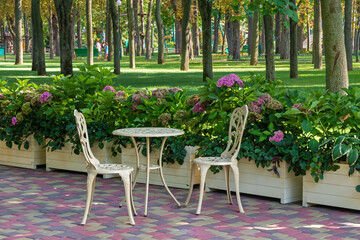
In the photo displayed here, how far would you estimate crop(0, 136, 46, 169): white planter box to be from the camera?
922 cm

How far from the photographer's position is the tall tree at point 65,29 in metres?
19.3

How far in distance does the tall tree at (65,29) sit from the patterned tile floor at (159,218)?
40.3 feet

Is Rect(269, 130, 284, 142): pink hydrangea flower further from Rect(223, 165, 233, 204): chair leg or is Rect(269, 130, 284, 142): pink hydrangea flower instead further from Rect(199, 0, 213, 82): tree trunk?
Rect(199, 0, 213, 82): tree trunk

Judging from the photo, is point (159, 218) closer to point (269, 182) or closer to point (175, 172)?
point (269, 182)

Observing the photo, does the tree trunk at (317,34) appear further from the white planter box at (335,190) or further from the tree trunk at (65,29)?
the white planter box at (335,190)

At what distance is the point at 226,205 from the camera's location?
6.87 m

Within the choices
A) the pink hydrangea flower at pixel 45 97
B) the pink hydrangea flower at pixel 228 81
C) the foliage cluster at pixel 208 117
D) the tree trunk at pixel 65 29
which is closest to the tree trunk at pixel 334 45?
the foliage cluster at pixel 208 117

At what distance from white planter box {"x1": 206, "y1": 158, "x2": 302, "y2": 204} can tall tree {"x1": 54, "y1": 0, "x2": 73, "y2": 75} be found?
13.3 metres

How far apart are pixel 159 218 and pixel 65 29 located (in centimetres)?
1435

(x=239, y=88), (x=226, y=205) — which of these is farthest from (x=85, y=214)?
(x=239, y=88)

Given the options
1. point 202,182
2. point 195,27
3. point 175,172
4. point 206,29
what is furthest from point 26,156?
point 195,27

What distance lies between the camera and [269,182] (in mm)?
6973

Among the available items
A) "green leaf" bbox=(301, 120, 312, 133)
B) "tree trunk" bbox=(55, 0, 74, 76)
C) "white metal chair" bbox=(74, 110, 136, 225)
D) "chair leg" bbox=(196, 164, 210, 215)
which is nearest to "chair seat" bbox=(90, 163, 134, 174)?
"white metal chair" bbox=(74, 110, 136, 225)

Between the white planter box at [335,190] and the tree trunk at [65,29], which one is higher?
the tree trunk at [65,29]
